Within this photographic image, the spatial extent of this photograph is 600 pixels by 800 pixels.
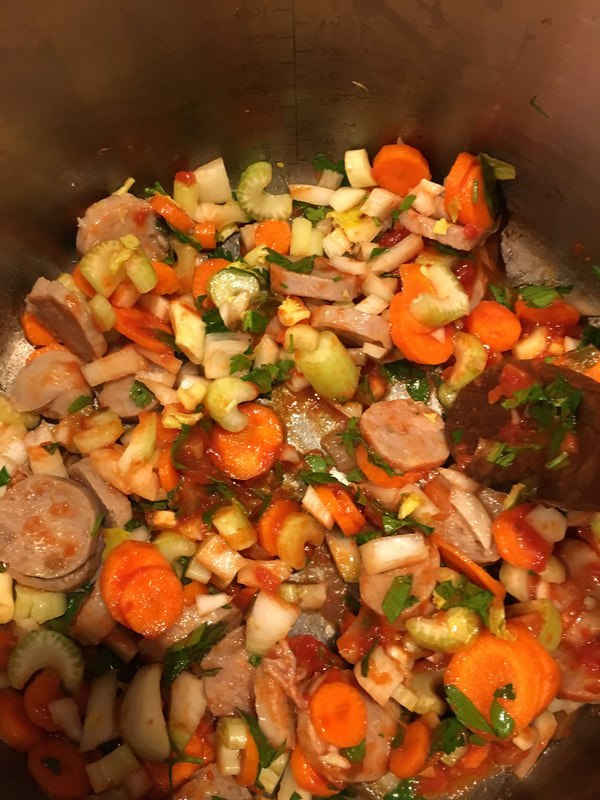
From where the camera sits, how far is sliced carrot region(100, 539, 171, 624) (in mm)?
2555

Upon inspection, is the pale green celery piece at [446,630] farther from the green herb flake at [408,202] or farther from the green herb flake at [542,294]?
the green herb flake at [408,202]

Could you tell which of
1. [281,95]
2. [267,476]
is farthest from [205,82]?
[267,476]

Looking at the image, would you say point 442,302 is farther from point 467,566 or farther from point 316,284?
point 467,566

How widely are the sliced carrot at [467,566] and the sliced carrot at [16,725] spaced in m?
1.91

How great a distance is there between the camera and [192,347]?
2740 millimetres

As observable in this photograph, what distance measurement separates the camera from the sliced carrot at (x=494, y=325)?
281cm

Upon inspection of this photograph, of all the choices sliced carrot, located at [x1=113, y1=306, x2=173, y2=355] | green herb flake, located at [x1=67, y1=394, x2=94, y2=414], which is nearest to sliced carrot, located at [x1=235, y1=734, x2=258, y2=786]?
green herb flake, located at [x1=67, y1=394, x2=94, y2=414]

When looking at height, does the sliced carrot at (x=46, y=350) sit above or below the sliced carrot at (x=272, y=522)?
above

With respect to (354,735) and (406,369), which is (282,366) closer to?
(406,369)

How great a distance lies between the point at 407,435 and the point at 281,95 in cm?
172

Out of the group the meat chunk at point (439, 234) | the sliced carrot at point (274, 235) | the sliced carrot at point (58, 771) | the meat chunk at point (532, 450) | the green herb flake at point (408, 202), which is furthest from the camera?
the sliced carrot at point (274, 235)

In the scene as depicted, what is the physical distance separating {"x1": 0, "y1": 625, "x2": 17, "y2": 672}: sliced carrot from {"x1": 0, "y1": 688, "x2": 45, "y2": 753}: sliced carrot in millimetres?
114

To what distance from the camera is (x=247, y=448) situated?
271cm

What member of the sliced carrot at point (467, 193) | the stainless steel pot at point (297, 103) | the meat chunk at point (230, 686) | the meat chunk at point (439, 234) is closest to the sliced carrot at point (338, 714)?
the meat chunk at point (230, 686)
